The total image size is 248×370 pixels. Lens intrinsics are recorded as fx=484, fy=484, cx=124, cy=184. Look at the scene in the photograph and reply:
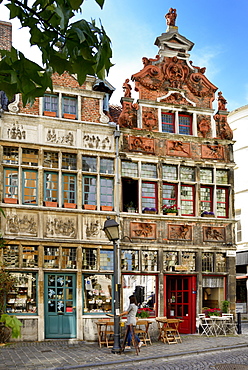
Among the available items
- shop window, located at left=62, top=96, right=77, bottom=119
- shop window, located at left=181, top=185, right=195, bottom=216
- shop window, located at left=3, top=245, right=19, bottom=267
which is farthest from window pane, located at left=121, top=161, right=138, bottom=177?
shop window, located at left=3, top=245, right=19, bottom=267

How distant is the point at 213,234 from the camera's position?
1819 cm

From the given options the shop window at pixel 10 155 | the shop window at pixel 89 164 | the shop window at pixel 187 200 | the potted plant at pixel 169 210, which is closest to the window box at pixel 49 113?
the shop window at pixel 10 155

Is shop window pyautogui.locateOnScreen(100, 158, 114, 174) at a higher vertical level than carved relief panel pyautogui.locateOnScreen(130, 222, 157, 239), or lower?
higher

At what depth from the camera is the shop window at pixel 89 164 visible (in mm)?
16797

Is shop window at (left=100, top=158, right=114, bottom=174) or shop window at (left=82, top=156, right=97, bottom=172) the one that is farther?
shop window at (left=100, top=158, right=114, bottom=174)

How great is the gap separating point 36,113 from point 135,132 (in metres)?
3.61

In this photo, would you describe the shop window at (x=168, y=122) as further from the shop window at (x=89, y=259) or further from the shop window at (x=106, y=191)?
the shop window at (x=89, y=259)

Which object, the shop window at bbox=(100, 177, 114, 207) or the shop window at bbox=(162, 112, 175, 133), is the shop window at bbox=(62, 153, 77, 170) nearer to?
the shop window at bbox=(100, 177, 114, 207)

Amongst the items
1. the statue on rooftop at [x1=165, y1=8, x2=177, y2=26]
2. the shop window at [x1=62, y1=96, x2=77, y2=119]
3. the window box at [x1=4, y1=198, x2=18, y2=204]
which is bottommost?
the window box at [x1=4, y1=198, x2=18, y2=204]

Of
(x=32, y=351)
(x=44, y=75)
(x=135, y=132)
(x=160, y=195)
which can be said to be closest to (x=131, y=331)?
(x=32, y=351)

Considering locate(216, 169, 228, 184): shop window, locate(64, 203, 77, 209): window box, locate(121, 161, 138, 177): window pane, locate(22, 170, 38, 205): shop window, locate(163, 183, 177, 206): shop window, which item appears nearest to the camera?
locate(22, 170, 38, 205): shop window

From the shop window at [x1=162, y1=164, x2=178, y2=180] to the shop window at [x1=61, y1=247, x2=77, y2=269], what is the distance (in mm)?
4435

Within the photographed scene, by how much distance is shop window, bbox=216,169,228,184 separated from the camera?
61.3 feet

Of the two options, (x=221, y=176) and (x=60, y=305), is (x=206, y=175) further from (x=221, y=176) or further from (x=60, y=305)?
(x=60, y=305)
